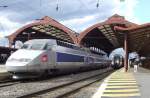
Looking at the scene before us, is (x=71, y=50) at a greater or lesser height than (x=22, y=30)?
lesser

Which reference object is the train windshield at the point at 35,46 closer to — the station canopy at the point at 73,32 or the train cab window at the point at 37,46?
the train cab window at the point at 37,46

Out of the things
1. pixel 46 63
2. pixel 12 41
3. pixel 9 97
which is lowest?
pixel 9 97

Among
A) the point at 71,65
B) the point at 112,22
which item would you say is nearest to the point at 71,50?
the point at 71,65

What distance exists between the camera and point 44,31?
86.9m

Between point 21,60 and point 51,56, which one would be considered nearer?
point 21,60

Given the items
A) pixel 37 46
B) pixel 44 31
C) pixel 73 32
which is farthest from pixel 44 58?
pixel 44 31

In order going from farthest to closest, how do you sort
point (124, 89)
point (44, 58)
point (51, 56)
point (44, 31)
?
point (44, 31) < point (51, 56) < point (44, 58) < point (124, 89)

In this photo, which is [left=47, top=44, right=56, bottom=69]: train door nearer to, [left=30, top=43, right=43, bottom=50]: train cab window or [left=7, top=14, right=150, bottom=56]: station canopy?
[left=30, top=43, right=43, bottom=50]: train cab window

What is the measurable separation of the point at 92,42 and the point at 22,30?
56.1ft

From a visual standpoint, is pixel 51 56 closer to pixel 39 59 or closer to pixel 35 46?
pixel 35 46

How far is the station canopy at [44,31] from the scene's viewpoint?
78.4 metres

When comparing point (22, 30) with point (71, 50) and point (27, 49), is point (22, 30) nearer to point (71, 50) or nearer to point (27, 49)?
point (71, 50)

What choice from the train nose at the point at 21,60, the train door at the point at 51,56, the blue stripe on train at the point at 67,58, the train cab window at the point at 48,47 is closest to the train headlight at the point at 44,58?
the train nose at the point at 21,60

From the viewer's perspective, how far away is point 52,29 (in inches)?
3290
